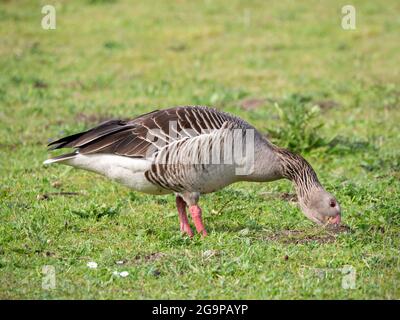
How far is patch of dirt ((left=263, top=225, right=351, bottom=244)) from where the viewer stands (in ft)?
22.7

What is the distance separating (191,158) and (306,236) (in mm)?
1281

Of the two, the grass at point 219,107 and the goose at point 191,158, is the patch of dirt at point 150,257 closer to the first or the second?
the grass at point 219,107

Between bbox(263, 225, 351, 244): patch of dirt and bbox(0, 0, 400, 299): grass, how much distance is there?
2cm

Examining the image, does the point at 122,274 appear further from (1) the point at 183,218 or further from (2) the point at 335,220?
(2) the point at 335,220

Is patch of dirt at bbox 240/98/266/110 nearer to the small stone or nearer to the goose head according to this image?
the goose head

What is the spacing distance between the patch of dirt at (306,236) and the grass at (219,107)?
0.02 m

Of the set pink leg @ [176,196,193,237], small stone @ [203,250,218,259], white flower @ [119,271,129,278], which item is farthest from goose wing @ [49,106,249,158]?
white flower @ [119,271,129,278]

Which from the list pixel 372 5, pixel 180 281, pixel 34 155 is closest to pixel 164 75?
pixel 34 155

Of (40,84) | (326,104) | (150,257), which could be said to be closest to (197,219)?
(150,257)

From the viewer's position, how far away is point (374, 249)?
6.61 m

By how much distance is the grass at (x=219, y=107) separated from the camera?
239 inches

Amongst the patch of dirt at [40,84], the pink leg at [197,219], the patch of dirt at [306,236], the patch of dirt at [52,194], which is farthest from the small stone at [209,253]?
the patch of dirt at [40,84]

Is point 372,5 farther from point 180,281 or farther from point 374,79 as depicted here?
point 180,281

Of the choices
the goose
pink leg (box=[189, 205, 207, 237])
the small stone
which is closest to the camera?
the small stone
